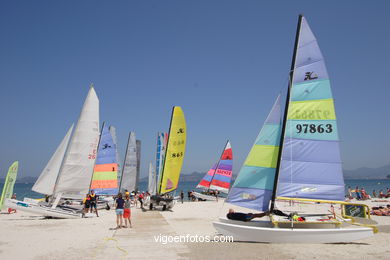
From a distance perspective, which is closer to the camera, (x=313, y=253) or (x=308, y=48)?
(x=313, y=253)

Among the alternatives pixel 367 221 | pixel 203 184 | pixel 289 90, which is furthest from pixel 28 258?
pixel 203 184

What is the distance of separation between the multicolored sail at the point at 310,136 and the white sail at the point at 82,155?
12.2 m

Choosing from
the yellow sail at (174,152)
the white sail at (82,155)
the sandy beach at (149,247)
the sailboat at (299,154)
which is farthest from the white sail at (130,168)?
the sailboat at (299,154)

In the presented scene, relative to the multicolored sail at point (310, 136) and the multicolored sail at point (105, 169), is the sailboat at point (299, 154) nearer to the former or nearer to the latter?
the multicolored sail at point (310, 136)

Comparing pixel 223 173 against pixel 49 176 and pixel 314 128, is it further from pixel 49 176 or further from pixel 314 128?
pixel 314 128

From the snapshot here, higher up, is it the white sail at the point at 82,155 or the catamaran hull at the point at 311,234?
the white sail at the point at 82,155

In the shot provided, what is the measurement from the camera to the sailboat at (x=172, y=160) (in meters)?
19.9

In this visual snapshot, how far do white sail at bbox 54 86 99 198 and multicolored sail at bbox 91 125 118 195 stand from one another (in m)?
6.56

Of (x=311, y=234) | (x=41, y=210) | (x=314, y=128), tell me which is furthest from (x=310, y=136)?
A: (x=41, y=210)

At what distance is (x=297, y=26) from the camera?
34.8 feet

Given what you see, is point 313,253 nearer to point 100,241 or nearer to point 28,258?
point 100,241

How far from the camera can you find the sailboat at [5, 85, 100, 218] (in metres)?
16.3

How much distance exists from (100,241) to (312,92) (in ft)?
30.1

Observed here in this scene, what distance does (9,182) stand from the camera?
17953 mm
